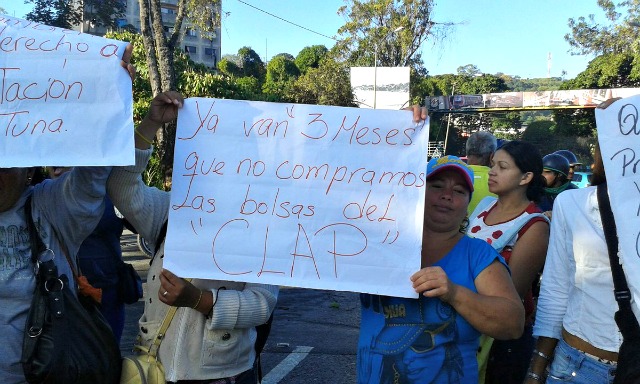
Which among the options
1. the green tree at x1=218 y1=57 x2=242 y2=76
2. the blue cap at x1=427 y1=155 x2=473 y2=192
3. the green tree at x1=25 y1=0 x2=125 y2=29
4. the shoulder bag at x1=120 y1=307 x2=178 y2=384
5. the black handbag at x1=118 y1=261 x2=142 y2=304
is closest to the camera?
the shoulder bag at x1=120 y1=307 x2=178 y2=384

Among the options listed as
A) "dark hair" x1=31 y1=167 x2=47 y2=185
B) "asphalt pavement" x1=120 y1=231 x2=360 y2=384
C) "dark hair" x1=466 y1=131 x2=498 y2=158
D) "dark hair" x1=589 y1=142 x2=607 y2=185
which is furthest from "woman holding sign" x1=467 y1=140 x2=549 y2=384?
"asphalt pavement" x1=120 y1=231 x2=360 y2=384

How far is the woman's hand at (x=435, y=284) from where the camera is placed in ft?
6.90

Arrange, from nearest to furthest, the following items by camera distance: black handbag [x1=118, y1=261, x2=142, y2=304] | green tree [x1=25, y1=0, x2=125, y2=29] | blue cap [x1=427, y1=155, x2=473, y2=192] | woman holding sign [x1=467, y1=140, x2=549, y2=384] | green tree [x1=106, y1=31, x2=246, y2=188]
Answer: blue cap [x1=427, y1=155, x2=473, y2=192], woman holding sign [x1=467, y1=140, x2=549, y2=384], black handbag [x1=118, y1=261, x2=142, y2=304], green tree [x1=106, y1=31, x2=246, y2=188], green tree [x1=25, y1=0, x2=125, y2=29]

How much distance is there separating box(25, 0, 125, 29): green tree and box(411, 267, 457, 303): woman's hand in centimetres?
3392

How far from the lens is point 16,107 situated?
86.0 inches

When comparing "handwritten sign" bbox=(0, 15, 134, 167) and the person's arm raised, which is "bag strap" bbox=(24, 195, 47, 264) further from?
the person's arm raised

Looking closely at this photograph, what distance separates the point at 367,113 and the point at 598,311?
3.57ft

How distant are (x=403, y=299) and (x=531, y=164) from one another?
1.34 meters

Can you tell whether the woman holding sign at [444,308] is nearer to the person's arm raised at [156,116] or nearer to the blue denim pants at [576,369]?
the blue denim pants at [576,369]

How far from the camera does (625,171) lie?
2045 millimetres

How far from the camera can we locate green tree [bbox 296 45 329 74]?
62500 mm

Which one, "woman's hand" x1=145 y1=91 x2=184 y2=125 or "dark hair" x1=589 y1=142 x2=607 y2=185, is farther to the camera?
"woman's hand" x1=145 y1=91 x2=184 y2=125

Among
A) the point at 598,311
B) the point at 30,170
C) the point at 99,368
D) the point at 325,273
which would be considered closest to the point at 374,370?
the point at 325,273

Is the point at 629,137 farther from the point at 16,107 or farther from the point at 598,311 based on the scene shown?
the point at 16,107
